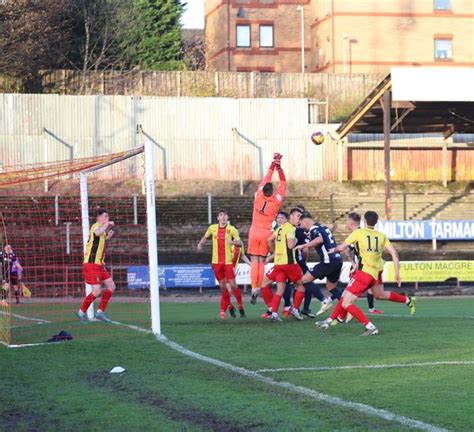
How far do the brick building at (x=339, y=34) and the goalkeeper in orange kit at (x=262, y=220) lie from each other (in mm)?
46578

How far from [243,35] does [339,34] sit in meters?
7.15

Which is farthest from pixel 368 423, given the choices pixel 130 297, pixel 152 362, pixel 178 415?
pixel 130 297

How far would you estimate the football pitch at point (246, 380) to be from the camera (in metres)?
8.57

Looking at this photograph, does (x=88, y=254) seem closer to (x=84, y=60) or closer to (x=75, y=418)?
(x=75, y=418)

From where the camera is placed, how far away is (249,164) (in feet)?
160

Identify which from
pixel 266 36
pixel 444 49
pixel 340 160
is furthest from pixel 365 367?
pixel 266 36

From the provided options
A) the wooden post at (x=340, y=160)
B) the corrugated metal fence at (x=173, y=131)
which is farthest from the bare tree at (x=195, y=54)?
the wooden post at (x=340, y=160)

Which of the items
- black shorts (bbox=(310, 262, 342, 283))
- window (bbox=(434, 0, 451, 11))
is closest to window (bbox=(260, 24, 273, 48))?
window (bbox=(434, 0, 451, 11))

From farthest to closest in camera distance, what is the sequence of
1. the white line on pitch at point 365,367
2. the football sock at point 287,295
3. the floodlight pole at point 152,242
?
the football sock at point 287,295, the floodlight pole at point 152,242, the white line on pitch at point 365,367

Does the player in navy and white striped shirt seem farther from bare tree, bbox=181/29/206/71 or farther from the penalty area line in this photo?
bare tree, bbox=181/29/206/71

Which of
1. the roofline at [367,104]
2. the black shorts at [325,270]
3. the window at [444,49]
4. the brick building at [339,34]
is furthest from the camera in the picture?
the window at [444,49]

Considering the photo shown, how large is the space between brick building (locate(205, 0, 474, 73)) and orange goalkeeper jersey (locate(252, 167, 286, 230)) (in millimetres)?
46562

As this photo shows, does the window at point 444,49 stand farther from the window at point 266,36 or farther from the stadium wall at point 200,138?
the stadium wall at point 200,138

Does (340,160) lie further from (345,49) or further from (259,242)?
(259,242)
